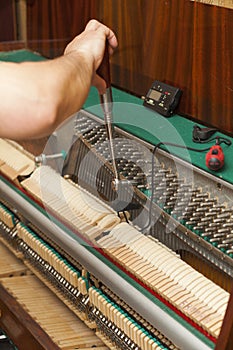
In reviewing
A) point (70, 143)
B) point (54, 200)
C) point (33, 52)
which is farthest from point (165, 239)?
point (33, 52)

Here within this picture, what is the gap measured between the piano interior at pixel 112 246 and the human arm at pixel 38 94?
0.70 meters

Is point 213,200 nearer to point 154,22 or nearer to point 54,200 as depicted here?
point 54,200

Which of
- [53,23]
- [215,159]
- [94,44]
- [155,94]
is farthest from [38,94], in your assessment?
[53,23]

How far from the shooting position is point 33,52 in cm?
438

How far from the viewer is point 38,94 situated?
1529mm

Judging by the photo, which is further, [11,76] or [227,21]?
[227,21]

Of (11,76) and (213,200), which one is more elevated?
(11,76)

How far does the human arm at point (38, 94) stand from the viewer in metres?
1.51

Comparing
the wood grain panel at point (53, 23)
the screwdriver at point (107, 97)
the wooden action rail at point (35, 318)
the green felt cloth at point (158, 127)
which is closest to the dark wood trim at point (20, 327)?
the wooden action rail at point (35, 318)

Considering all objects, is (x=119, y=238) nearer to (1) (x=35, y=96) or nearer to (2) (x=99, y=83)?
(2) (x=99, y=83)

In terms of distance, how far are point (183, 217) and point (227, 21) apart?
0.84 m

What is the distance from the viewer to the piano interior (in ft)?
7.22

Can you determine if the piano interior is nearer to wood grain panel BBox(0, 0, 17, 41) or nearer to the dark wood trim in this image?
the dark wood trim

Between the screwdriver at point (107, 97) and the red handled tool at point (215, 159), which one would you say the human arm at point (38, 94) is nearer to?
the screwdriver at point (107, 97)
